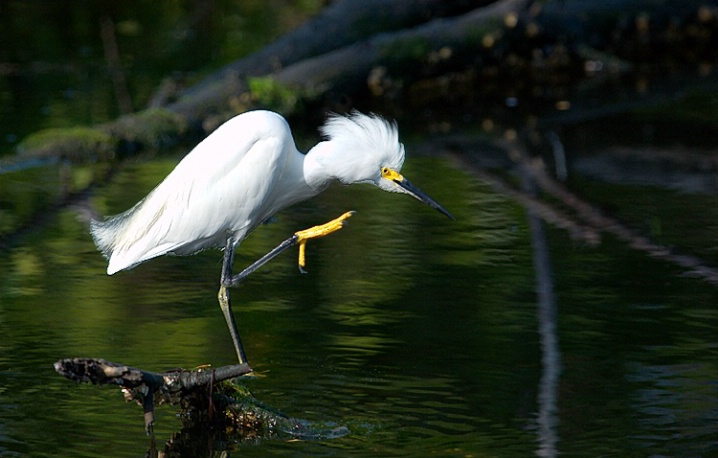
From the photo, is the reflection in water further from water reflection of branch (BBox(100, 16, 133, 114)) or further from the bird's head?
→ water reflection of branch (BBox(100, 16, 133, 114))

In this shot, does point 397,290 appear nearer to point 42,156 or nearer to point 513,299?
point 513,299

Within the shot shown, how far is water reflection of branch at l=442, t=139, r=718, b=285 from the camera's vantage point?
26.5ft

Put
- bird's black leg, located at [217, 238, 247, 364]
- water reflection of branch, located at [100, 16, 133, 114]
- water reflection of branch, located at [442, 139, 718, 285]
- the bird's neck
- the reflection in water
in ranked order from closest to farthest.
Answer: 1. the reflection in water
2. the bird's neck
3. bird's black leg, located at [217, 238, 247, 364]
4. water reflection of branch, located at [442, 139, 718, 285]
5. water reflection of branch, located at [100, 16, 133, 114]

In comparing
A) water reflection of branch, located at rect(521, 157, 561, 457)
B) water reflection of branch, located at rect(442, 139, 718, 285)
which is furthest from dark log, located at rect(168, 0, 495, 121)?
water reflection of branch, located at rect(521, 157, 561, 457)

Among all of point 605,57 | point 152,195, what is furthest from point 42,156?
point 605,57

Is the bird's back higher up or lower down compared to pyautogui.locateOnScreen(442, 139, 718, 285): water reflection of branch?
higher up

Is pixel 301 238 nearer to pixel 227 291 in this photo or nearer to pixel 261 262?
pixel 261 262

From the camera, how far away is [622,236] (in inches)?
339

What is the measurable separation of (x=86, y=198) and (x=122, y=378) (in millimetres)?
5075

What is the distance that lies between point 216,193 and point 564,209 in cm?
367

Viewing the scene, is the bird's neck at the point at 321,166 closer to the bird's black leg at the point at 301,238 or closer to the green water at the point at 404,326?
the bird's black leg at the point at 301,238

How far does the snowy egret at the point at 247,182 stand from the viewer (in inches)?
240

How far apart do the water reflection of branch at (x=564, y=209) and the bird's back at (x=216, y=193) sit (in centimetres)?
278

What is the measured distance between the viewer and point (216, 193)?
636 cm
